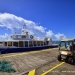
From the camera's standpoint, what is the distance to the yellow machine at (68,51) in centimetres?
1377

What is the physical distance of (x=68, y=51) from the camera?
1410 cm

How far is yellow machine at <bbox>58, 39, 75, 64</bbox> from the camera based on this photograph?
45.2 feet

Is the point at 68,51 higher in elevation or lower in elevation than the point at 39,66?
higher

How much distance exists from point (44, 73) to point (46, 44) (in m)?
32.2

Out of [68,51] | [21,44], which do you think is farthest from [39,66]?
[21,44]

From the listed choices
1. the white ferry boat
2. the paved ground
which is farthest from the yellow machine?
the white ferry boat

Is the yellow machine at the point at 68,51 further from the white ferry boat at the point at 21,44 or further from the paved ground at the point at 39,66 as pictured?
the white ferry boat at the point at 21,44

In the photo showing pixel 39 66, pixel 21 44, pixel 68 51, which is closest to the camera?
pixel 39 66

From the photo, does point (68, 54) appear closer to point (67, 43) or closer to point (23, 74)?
point (67, 43)

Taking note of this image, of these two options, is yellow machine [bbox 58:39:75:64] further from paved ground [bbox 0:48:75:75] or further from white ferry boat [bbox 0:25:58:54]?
white ferry boat [bbox 0:25:58:54]

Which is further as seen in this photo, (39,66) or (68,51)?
(68,51)

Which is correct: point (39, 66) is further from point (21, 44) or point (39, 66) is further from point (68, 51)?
point (21, 44)

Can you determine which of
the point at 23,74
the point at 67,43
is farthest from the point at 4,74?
the point at 67,43

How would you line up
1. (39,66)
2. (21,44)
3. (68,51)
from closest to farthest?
(39,66) → (68,51) → (21,44)
